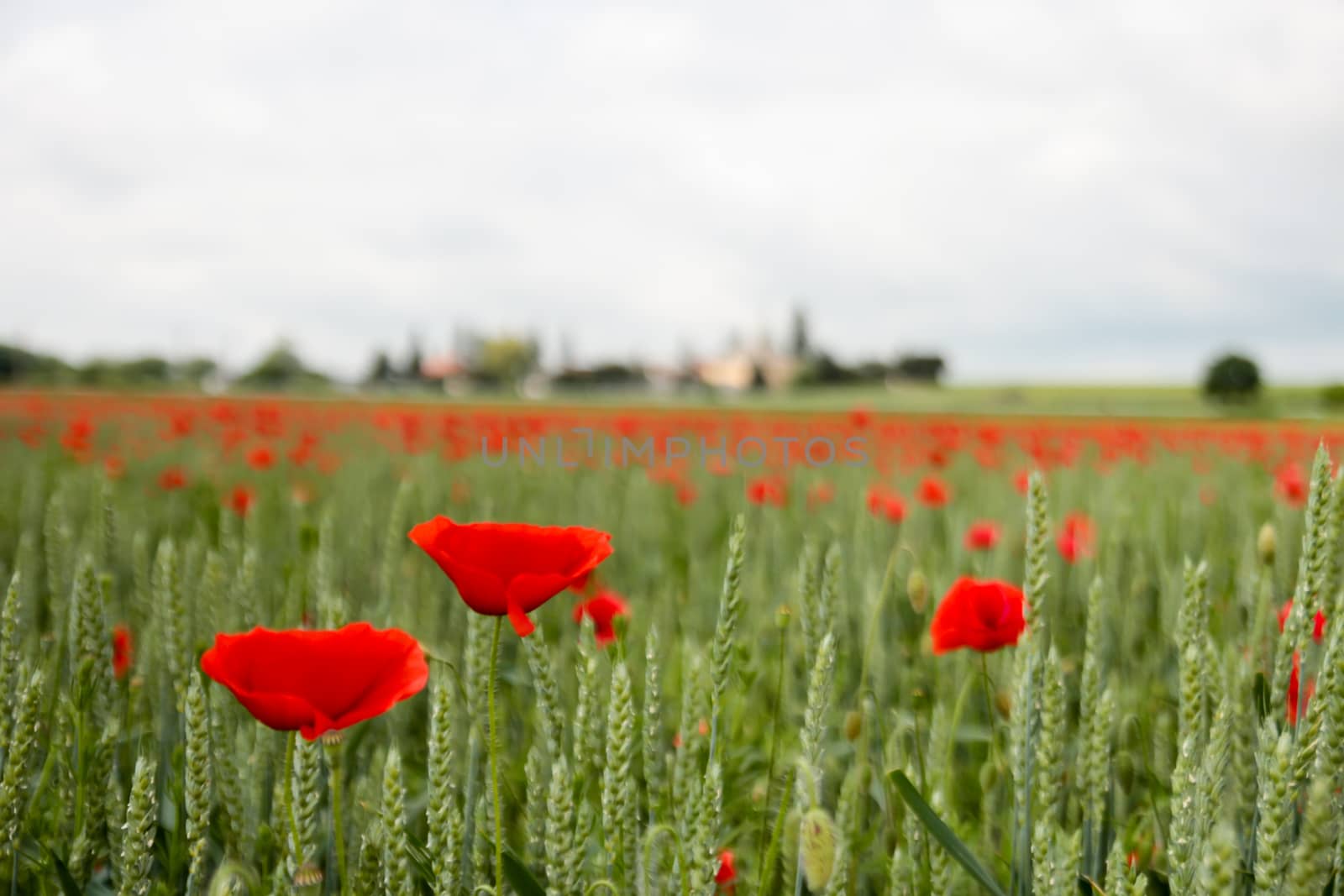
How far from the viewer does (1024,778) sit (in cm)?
75

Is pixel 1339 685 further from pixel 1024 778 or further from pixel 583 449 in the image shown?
pixel 583 449

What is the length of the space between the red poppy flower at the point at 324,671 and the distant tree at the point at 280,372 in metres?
40.5

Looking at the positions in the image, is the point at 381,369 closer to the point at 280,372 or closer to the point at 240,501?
the point at 280,372

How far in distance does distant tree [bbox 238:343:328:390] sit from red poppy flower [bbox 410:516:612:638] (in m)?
40.5

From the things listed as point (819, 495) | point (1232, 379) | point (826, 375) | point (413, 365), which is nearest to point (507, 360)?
point (413, 365)

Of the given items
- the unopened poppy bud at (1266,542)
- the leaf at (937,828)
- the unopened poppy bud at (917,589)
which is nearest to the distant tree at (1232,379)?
the unopened poppy bud at (1266,542)

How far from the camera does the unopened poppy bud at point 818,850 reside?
2.05 feet

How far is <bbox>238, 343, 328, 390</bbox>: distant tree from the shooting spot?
40.9 metres

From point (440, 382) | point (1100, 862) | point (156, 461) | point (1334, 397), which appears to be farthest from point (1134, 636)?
point (440, 382)

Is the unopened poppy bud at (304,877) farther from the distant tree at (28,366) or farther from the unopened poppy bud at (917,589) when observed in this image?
the distant tree at (28,366)

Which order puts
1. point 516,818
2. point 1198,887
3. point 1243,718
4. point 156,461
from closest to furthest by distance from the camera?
point 1198,887
point 1243,718
point 516,818
point 156,461

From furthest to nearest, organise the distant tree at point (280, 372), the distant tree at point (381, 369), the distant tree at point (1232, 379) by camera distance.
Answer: the distant tree at point (381, 369) < the distant tree at point (280, 372) < the distant tree at point (1232, 379)

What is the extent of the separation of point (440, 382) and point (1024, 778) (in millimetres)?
61036

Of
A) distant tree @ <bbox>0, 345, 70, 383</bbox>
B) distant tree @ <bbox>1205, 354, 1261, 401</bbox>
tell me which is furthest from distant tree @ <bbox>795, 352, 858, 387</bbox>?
distant tree @ <bbox>0, 345, 70, 383</bbox>
